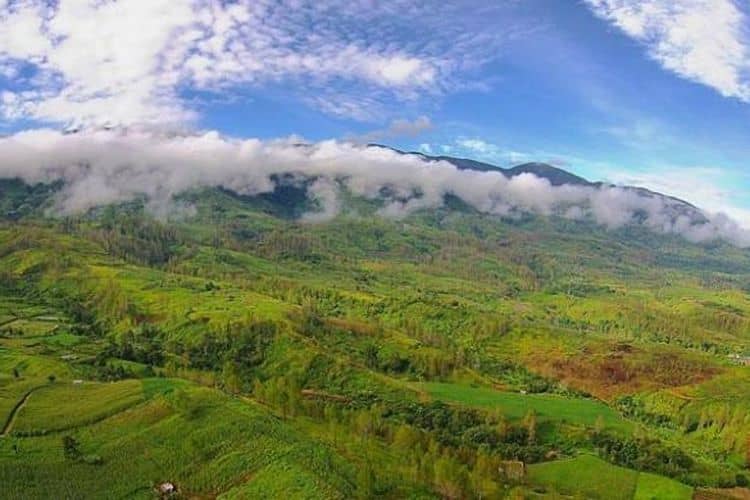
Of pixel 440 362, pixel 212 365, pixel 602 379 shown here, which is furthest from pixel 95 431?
pixel 602 379

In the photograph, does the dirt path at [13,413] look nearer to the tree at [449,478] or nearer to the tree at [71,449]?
the tree at [71,449]

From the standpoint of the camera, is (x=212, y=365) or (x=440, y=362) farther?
(x=440, y=362)

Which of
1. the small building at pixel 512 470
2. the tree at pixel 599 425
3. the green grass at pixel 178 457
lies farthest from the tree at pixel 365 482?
the tree at pixel 599 425

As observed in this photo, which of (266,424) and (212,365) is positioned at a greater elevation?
(266,424)

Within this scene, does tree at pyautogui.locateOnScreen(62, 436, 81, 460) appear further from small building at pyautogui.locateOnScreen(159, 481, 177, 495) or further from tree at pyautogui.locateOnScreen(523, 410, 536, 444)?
tree at pyautogui.locateOnScreen(523, 410, 536, 444)

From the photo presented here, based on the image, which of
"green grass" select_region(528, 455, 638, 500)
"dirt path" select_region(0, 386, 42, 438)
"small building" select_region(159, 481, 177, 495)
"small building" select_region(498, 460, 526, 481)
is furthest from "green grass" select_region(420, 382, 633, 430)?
"dirt path" select_region(0, 386, 42, 438)

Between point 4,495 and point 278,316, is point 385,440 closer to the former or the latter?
point 4,495
